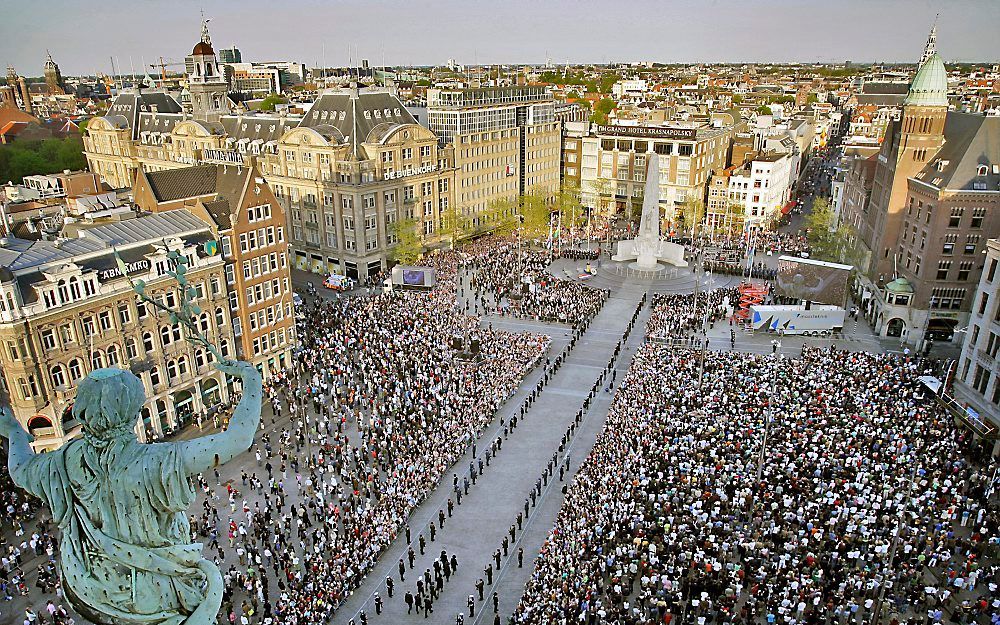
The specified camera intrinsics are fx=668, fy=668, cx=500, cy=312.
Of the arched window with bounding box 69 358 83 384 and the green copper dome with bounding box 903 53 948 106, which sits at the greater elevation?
the green copper dome with bounding box 903 53 948 106

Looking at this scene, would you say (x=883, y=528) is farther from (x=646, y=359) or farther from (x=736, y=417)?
(x=646, y=359)

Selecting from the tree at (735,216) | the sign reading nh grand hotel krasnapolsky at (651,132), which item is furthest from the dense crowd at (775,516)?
the sign reading nh grand hotel krasnapolsky at (651,132)

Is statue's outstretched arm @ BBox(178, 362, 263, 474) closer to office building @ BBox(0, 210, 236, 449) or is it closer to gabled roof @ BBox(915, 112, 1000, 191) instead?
office building @ BBox(0, 210, 236, 449)

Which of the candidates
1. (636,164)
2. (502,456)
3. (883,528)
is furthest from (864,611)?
(636,164)

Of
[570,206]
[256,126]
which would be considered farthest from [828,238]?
[256,126]

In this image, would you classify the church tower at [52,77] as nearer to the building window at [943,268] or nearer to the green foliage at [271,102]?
the green foliage at [271,102]

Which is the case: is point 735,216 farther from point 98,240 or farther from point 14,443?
point 14,443

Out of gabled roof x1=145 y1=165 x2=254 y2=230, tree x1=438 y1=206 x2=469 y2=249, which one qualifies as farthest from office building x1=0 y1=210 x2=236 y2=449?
tree x1=438 y1=206 x2=469 y2=249
